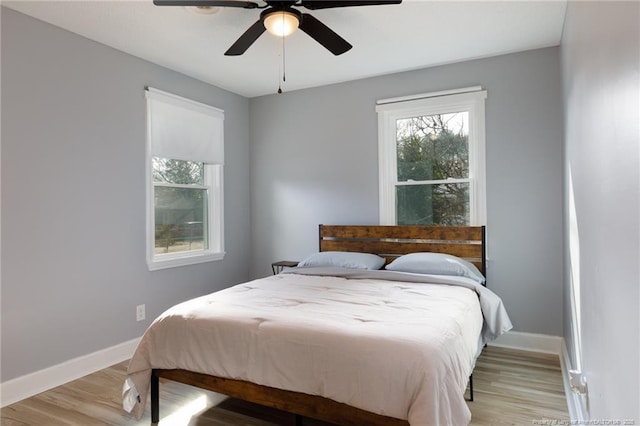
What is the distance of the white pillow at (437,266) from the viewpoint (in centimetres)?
308

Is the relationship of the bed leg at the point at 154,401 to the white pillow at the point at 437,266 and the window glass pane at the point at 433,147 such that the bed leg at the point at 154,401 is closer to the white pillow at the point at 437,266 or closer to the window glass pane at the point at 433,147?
the white pillow at the point at 437,266

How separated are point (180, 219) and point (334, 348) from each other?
8.98ft

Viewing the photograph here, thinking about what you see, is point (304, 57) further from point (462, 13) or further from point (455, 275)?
point (455, 275)

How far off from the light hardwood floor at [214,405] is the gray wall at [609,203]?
2.21ft

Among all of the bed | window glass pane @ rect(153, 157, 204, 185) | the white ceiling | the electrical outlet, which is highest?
the white ceiling

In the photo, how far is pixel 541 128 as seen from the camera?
3328mm

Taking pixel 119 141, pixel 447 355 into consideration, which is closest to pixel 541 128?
pixel 447 355

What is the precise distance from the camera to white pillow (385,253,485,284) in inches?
121

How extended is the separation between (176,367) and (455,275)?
Result: 213 centimetres

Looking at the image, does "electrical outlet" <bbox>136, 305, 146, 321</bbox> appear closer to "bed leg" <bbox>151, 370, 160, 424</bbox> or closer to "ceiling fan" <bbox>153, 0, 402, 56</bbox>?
"bed leg" <bbox>151, 370, 160, 424</bbox>

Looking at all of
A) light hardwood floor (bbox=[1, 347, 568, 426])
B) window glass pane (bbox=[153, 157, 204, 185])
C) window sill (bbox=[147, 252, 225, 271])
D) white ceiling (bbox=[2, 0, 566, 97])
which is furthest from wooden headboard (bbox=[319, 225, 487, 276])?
white ceiling (bbox=[2, 0, 566, 97])

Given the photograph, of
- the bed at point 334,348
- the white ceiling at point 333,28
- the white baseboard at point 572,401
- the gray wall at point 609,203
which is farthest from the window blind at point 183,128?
the white baseboard at point 572,401

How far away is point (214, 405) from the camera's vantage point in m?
2.49

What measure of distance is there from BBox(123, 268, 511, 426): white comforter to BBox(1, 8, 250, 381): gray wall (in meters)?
1.08
